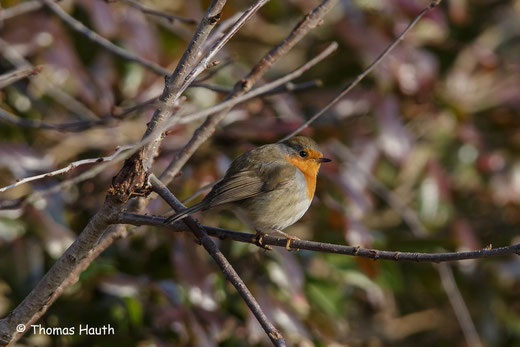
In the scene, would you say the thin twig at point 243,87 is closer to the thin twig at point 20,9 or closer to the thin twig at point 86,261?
the thin twig at point 86,261

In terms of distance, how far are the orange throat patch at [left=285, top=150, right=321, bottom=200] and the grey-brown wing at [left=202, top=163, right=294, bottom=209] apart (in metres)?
0.10

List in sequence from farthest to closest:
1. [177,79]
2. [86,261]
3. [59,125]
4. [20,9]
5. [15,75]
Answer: [20,9] < [59,125] < [15,75] < [86,261] < [177,79]

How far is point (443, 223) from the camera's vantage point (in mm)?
4070

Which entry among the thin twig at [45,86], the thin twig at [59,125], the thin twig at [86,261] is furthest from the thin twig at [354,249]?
the thin twig at [45,86]

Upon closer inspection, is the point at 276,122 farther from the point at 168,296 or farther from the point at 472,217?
the point at 472,217

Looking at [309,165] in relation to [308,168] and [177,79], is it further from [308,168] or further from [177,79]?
[177,79]

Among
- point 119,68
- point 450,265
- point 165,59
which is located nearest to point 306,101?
point 165,59

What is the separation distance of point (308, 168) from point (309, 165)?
22mm

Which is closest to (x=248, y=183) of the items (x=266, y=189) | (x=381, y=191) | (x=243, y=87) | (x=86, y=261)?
(x=266, y=189)

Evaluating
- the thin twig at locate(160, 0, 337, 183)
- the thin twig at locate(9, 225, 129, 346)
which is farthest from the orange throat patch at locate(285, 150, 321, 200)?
the thin twig at locate(9, 225, 129, 346)

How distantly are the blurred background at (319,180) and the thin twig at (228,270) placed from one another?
0.81 m

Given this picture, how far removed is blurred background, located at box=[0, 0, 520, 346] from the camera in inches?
103

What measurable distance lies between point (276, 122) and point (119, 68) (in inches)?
35.9

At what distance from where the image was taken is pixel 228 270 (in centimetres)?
161
